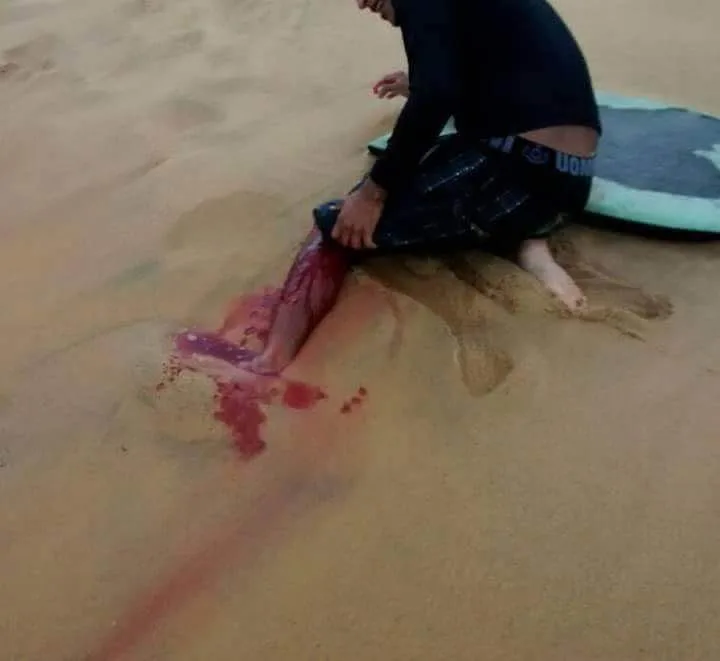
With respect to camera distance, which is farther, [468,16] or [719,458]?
[468,16]

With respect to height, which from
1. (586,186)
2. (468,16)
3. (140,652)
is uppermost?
(468,16)

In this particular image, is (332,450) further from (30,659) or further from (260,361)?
(30,659)

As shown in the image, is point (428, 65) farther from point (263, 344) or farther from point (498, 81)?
point (263, 344)

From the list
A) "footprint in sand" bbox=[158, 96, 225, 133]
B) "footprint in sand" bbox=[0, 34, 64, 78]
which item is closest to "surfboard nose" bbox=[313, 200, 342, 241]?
"footprint in sand" bbox=[158, 96, 225, 133]

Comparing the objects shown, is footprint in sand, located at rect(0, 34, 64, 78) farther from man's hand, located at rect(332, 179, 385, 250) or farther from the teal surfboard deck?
man's hand, located at rect(332, 179, 385, 250)

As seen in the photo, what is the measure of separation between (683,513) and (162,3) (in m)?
1.55

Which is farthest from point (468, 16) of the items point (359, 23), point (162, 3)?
point (162, 3)

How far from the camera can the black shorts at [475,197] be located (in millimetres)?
1218

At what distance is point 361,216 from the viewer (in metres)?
1.21

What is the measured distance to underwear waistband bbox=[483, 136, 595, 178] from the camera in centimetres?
121

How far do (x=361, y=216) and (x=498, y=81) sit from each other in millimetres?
222

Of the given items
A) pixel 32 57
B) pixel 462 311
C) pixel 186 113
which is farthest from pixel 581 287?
pixel 32 57

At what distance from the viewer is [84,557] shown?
92 cm

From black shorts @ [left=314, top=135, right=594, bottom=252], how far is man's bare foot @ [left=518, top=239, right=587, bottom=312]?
0.02 meters
